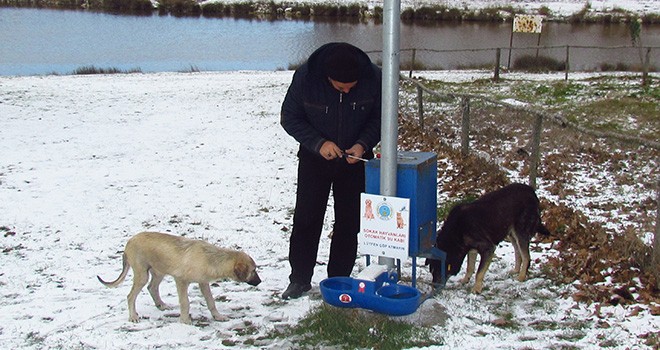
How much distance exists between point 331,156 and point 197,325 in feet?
5.16

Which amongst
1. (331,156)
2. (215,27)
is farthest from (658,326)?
(215,27)

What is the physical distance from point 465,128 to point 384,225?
550cm

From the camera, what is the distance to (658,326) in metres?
4.56

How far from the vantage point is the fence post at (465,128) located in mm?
9727

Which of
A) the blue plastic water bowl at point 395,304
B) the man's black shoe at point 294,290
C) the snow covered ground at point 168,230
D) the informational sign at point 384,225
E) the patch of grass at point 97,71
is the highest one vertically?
the informational sign at point 384,225

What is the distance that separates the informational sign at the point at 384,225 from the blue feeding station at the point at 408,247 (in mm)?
34

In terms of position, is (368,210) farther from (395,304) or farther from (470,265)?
(470,265)

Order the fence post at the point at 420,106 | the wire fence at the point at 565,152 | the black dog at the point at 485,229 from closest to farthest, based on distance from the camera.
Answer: the black dog at the point at 485,229, the wire fence at the point at 565,152, the fence post at the point at 420,106

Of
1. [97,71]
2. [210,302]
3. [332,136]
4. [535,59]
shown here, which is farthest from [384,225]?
[535,59]

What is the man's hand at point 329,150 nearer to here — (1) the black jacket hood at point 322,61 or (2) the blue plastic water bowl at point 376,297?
(1) the black jacket hood at point 322,61

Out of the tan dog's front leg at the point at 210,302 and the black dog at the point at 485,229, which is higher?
the black dog at the point at 485,229

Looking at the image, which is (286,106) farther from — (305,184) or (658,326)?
(658,326)

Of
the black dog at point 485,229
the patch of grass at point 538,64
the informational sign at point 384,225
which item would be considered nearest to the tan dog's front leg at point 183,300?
the informational sign at point 384,225

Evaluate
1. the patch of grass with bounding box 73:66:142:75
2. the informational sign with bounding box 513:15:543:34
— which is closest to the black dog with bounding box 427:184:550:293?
the patch of grass with bounding box 73:66:142:75
